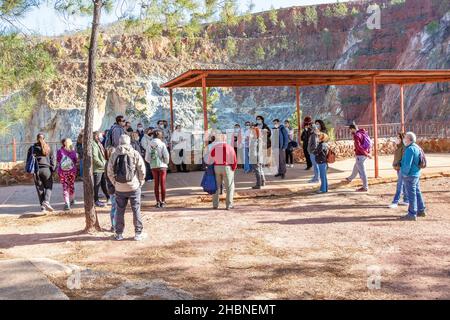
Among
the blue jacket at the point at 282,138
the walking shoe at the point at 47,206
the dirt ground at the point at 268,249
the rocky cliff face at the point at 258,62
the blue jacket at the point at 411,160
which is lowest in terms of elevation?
the dirt ground at the point at 268,249

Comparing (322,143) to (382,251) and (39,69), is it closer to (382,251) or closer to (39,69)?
(382,251)

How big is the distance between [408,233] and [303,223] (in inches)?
63.5

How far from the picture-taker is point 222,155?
9.35m

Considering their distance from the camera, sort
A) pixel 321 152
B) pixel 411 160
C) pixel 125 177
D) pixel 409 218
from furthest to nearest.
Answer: pixel 321 152
pixel 409 218
pixel 411 160
pixel 125 177

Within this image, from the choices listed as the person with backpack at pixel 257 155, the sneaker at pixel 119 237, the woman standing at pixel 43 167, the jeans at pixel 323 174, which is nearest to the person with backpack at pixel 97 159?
the woman standing at pixel 43 167

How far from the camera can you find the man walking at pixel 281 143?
12.6m

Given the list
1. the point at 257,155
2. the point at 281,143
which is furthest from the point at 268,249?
the point at 281,143

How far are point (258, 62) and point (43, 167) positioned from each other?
6406cm

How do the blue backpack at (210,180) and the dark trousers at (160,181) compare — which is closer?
the blue backpack at (210,180)

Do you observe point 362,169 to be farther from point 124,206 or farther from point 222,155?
point 124,206

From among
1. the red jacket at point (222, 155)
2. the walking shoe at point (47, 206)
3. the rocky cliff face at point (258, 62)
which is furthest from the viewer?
the rocky cliff face at point (258, 62)

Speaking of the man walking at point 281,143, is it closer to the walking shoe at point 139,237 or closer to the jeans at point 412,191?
the jeans at point 412,191

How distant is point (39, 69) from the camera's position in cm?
936

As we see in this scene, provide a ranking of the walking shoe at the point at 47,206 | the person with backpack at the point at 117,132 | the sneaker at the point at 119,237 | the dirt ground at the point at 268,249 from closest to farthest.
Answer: the dirt ground at the point at 268,249 < the sneaker at the point at 119,237 < the walking shoe at the point at 47,206 < the person with backpack at the point at 117,132
